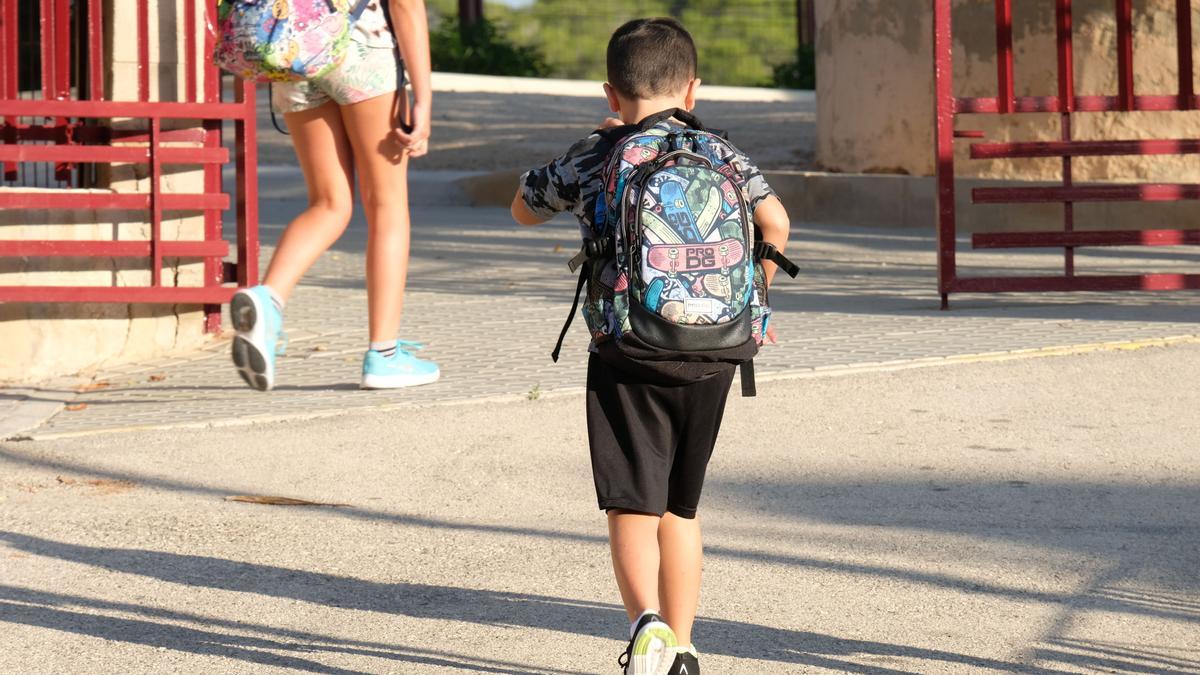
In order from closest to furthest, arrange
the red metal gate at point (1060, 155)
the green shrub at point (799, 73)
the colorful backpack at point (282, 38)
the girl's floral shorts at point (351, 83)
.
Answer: the colorful backpack at point (282, 38)
the girl's floral shorts at point (351, 83)
the red metal gate at point (1060, 155)
the green shrub at point (799, 73)

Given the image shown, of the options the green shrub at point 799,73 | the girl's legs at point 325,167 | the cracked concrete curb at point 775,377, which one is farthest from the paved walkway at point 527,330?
the green shrub at point 799,73

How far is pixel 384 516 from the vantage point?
15.3 feet

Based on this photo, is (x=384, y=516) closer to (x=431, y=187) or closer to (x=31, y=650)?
(x=31, y=650)

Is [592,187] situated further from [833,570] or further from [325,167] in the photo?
[325,167]

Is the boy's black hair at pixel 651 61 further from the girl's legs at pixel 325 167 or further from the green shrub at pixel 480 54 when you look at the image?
the green shrub at pixel 480 54

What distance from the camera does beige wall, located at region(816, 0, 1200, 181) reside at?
10.8m

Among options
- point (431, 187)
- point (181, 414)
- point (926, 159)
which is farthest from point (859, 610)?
point (431, 187)

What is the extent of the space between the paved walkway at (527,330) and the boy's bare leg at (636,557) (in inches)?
106

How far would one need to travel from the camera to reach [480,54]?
27500mm

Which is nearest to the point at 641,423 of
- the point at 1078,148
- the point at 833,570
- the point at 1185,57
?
the point at 833,570

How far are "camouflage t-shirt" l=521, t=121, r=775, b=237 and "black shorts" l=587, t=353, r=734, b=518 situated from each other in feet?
0.98

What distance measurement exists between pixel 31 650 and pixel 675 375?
1.52 metres

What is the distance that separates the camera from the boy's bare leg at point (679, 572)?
3.29 metres

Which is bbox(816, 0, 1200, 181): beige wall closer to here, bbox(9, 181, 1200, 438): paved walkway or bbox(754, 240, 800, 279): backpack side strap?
bbox(9, 181, 1200, 438): paved walkway
